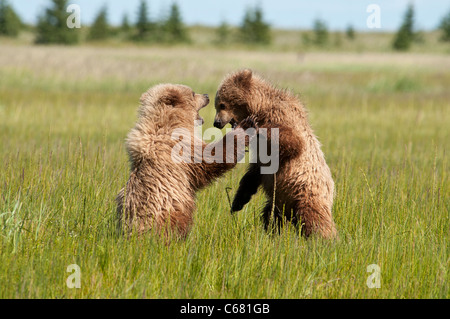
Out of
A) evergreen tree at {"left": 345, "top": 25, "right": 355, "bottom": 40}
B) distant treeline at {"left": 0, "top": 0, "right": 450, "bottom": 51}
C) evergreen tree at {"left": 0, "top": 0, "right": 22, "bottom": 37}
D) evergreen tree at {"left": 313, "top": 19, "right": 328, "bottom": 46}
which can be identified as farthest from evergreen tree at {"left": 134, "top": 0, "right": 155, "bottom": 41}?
evergreen tree at {"left": 345, "top": 25, "right": 355, "bottom": 40}

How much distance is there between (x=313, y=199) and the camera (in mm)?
4820

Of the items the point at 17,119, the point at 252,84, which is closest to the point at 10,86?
the point at 17,119

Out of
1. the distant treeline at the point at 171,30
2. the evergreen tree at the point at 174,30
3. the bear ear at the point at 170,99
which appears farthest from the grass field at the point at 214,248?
the evergreen tree at the point at 174,30

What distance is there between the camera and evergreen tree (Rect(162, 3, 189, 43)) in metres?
74.2

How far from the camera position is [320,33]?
8531 cm

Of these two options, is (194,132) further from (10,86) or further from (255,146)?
(10,86)

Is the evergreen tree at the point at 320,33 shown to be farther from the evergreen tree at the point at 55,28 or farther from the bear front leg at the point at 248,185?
the bear front leg at the point at 248,185

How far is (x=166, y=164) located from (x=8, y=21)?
74.3m

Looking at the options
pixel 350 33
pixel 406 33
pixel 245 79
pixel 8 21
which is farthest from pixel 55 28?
pixel 245 79

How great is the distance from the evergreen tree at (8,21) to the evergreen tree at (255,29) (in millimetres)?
30270

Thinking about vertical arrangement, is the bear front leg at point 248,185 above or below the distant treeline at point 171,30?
below

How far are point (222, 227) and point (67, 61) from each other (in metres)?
23.4

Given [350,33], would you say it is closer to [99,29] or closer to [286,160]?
[99,29]

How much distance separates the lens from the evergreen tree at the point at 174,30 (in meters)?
74.2
